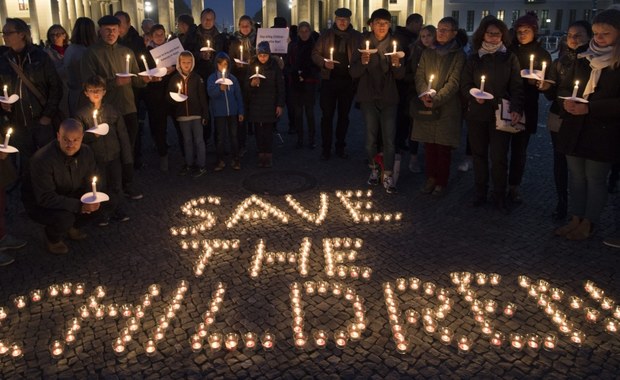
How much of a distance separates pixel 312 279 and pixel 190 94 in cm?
430

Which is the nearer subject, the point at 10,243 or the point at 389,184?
the point at 10,243

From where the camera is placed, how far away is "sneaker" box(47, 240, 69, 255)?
5.68 meters

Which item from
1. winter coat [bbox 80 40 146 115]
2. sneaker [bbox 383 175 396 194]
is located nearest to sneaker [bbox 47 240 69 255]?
winter coat [bbox 80 40 146 115]

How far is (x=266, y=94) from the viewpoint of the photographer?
8797mm

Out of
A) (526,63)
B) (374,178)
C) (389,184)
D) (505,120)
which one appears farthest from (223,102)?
(526,63)

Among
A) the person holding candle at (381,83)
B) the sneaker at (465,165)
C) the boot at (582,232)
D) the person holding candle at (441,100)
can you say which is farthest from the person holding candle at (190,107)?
the boot at (582,232)

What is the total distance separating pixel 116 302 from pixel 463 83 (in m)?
4.67

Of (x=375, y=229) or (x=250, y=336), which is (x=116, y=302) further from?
(x=375, y=229)

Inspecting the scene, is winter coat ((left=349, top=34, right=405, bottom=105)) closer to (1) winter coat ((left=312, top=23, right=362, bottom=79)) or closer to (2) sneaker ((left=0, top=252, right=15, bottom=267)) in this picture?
(1) winter coat ((left=312, top=23, right=362, bottom=79))

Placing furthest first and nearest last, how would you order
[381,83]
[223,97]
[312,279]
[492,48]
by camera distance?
[223,97] → [381,83] → [492,48] → [312,279]

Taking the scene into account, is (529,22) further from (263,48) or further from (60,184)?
(60,184)

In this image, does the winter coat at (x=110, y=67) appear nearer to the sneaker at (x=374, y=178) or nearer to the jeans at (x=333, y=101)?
the jeans at (x=333, y=101)

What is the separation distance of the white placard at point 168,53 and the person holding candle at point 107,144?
1.76 m

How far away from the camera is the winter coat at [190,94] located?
8.16 metres
